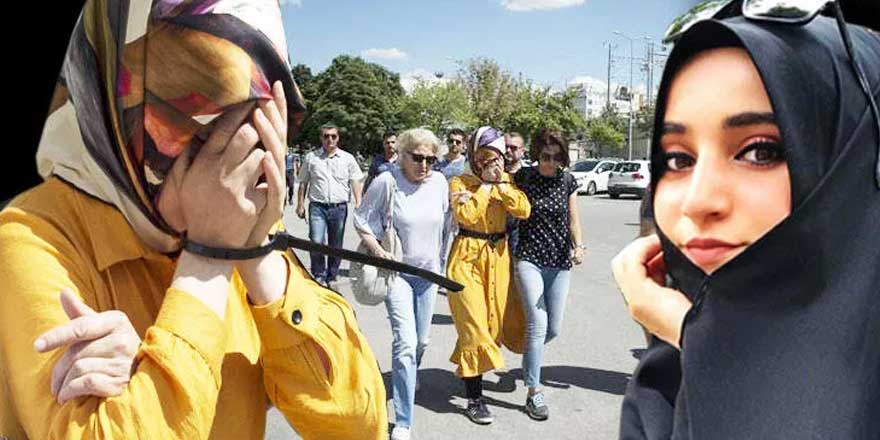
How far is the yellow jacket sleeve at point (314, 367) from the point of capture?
1.31 metres

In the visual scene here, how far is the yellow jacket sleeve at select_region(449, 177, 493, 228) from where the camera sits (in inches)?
185

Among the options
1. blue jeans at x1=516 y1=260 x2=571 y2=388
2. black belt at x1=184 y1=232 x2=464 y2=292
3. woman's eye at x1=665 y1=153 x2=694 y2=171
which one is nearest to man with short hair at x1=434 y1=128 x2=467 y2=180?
blue jeans at x1=516 y1=260 x2=571 y2=388

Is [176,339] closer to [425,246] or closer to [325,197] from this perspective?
[425,246]

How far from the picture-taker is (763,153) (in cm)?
95

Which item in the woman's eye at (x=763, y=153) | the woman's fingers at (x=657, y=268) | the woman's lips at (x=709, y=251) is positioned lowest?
the woman's fingers at (x=657, y=268)

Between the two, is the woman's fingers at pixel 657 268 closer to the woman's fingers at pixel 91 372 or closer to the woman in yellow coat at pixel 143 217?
the woman in yellow coat at pixel 143 217

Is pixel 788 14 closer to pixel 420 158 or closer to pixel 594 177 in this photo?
pixel 420 158

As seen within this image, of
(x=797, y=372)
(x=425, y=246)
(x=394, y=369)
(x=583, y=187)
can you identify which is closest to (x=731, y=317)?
(x=797, y=372)

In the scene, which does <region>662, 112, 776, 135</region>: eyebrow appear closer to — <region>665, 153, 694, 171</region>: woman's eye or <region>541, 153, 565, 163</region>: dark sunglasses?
<region>665, 153, 694, 171</region>: woman's eye

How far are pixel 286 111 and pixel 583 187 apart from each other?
25.8 m

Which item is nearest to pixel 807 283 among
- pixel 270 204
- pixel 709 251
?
pixel 709 251

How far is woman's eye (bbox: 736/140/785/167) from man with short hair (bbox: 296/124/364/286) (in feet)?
22.3

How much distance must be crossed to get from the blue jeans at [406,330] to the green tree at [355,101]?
131 feet

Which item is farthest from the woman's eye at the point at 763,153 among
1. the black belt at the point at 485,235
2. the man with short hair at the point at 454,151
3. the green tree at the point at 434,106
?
the green tree at the point at 434,106
